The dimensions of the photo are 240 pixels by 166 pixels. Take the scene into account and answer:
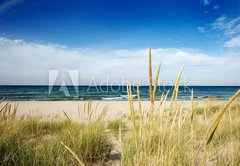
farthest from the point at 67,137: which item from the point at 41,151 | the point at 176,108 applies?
the point at 176,108

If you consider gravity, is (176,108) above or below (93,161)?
above

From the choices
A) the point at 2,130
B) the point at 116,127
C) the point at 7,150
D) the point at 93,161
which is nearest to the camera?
the point at 7,150

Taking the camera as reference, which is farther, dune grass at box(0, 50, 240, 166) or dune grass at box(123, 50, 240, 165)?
dune grass at box(0, 50, 240, 166)

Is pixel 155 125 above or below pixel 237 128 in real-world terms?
above

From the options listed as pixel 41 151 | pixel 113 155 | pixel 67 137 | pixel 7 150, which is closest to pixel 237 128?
pixel 113 155

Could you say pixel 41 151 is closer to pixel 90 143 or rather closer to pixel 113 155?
pixel 90 143

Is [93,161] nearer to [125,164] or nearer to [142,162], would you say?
[125,164]

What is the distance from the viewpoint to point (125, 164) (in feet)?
5.01

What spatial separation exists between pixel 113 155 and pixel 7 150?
1.33 m

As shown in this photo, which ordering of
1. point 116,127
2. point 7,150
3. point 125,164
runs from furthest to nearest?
point 116,127
point 7,150
point 125,164

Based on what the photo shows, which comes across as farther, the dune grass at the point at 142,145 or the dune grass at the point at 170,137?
the dune grass at the point at 142,145

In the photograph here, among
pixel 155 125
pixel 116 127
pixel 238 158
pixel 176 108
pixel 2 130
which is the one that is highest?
pixel 176 108

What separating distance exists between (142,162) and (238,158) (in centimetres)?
125

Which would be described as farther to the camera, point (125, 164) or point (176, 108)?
point (125, 164)
